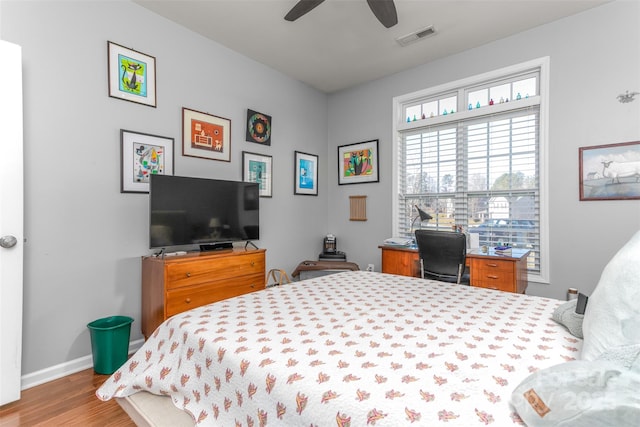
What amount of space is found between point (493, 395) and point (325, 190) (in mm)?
3822

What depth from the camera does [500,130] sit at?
10.5 ft

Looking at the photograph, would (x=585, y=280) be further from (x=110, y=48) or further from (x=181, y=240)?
(x=110, y=48)

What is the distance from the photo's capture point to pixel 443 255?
2754 millimetres

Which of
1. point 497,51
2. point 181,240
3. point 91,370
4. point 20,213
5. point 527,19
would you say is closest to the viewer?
point 20,213

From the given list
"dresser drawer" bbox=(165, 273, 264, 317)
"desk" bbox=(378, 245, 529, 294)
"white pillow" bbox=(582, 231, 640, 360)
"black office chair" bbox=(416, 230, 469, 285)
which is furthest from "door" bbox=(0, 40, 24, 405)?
"desk" bbox=(378, 245, 529, 294)

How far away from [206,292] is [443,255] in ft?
6.80

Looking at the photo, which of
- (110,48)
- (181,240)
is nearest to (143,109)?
(110,48)

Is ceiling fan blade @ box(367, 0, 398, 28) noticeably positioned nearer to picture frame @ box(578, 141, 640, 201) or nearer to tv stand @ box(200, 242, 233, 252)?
picture frame @ box(578, 141, 640, 201)

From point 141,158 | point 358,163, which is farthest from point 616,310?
point 358,163

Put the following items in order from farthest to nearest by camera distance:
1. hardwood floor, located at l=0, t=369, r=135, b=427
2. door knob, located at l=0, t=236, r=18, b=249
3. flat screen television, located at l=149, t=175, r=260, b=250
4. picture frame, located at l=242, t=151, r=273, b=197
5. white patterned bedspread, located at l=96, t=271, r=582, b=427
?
picture frame, located at l=242, t=151, r=273, b=197 < flat screen television, located at l=149, t=175, r=260, b=250 < door knob, located at l=0, t=236, r=18, b=249 < hardwood floor, located at l=0, t=369, r=135, b=427 < white patterned bedspread, located at l=96, t=271, r=582, b=427

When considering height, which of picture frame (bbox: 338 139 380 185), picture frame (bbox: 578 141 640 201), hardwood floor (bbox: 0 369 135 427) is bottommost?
hardwood floor (bbox: 0 369 135 427)

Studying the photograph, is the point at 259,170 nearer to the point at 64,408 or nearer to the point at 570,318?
the point at 64,408

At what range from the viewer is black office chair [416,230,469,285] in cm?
268

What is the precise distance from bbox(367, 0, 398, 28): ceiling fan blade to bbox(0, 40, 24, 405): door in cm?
225
